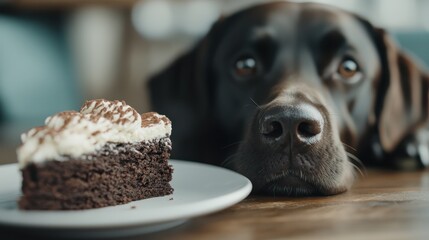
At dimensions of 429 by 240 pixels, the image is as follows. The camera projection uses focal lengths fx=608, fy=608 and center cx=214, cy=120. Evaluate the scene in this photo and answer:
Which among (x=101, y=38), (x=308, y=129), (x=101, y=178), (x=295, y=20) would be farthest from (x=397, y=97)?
(x=101, y=38)

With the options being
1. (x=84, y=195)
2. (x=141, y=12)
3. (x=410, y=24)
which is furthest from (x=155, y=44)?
(x=84, y=195)

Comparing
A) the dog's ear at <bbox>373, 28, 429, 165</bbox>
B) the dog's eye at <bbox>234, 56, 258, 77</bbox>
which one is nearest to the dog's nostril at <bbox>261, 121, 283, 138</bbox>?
the dog's eye at <bbox>234, 56, 258, 77</bbox>

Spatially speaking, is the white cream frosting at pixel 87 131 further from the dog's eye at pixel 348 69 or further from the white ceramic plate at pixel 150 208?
the dog's eye at pixel 348 69

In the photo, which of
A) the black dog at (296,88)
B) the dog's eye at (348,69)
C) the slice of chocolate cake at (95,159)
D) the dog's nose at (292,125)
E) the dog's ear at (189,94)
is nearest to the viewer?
the slice of chocolate cake at (95,159)

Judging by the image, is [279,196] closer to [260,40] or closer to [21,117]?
[260,40]

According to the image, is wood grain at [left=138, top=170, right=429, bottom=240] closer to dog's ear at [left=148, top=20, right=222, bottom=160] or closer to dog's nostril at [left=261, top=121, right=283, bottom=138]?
dog's nostril at [left=261, top=121, right=283, bottom=138]

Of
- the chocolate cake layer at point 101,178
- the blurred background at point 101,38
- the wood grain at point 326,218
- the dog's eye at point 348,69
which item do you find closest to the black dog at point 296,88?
the dog's eye at point 348,69

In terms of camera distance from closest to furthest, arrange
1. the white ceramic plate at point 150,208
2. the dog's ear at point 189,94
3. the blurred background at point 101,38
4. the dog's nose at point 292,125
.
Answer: the white ceramic plate at point 150,208 < the dog's nose at point 292,125 < the dog's ear at point 189,94 < the blurred background at point 101,38
